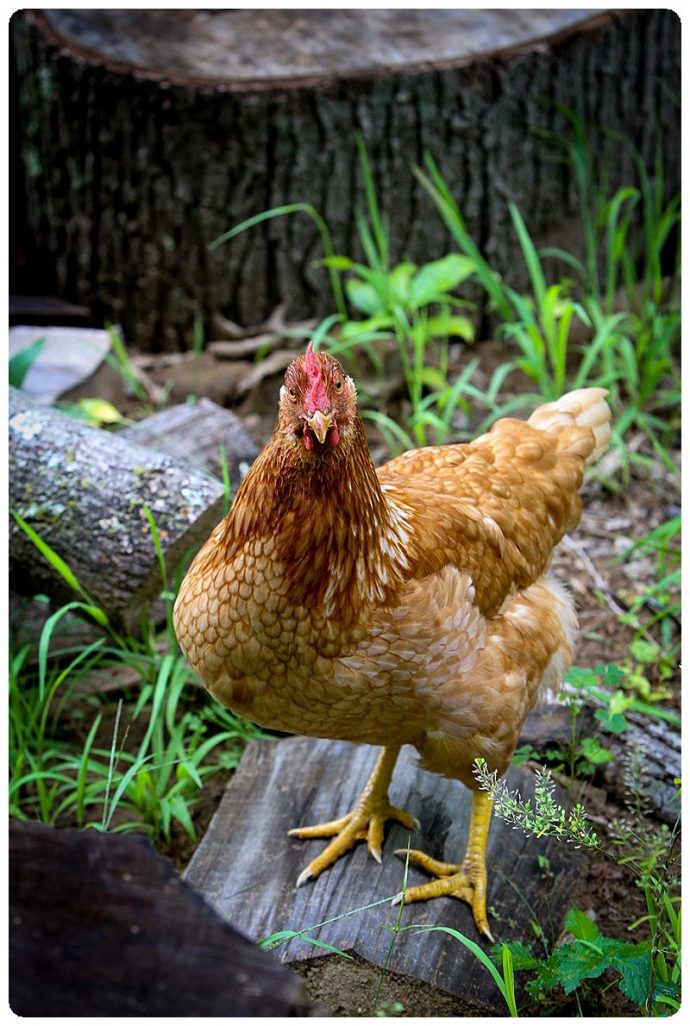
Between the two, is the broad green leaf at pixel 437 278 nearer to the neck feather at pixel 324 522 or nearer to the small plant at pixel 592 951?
the neck feather at pixel 324 522

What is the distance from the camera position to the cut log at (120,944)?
1.41 meters

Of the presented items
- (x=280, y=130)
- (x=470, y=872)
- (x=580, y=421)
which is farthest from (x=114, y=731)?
(x=280, y=130)

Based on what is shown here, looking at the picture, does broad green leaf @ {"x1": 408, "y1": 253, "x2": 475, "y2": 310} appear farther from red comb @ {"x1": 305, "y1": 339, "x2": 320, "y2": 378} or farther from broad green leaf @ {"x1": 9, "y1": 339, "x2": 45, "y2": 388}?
red comb @ {"x1": 305, "y1": 339, "x2": 320, "y2": 378}

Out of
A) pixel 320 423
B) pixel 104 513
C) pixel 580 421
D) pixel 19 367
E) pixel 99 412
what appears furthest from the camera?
pixel 99 412

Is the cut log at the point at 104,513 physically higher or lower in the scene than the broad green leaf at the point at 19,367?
lower

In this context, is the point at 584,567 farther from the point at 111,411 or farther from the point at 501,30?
the point at 501,30

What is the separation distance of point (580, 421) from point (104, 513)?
157cm

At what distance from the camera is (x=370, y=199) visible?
4.67 metres

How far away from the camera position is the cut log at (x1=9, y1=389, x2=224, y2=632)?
11.1ft

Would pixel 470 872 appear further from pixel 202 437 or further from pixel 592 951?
pixel 202 437

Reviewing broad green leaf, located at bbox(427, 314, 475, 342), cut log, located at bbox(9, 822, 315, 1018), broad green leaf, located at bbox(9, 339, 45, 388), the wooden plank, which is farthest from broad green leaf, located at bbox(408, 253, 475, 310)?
cut log, located at bbox(9, 822, 315, 1018)

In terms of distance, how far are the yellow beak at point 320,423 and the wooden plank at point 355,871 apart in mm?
1182

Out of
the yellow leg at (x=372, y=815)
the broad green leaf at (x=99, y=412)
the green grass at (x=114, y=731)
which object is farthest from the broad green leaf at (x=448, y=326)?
the yellow leg at (x=372, y=815)

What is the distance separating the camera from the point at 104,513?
11.2ft
